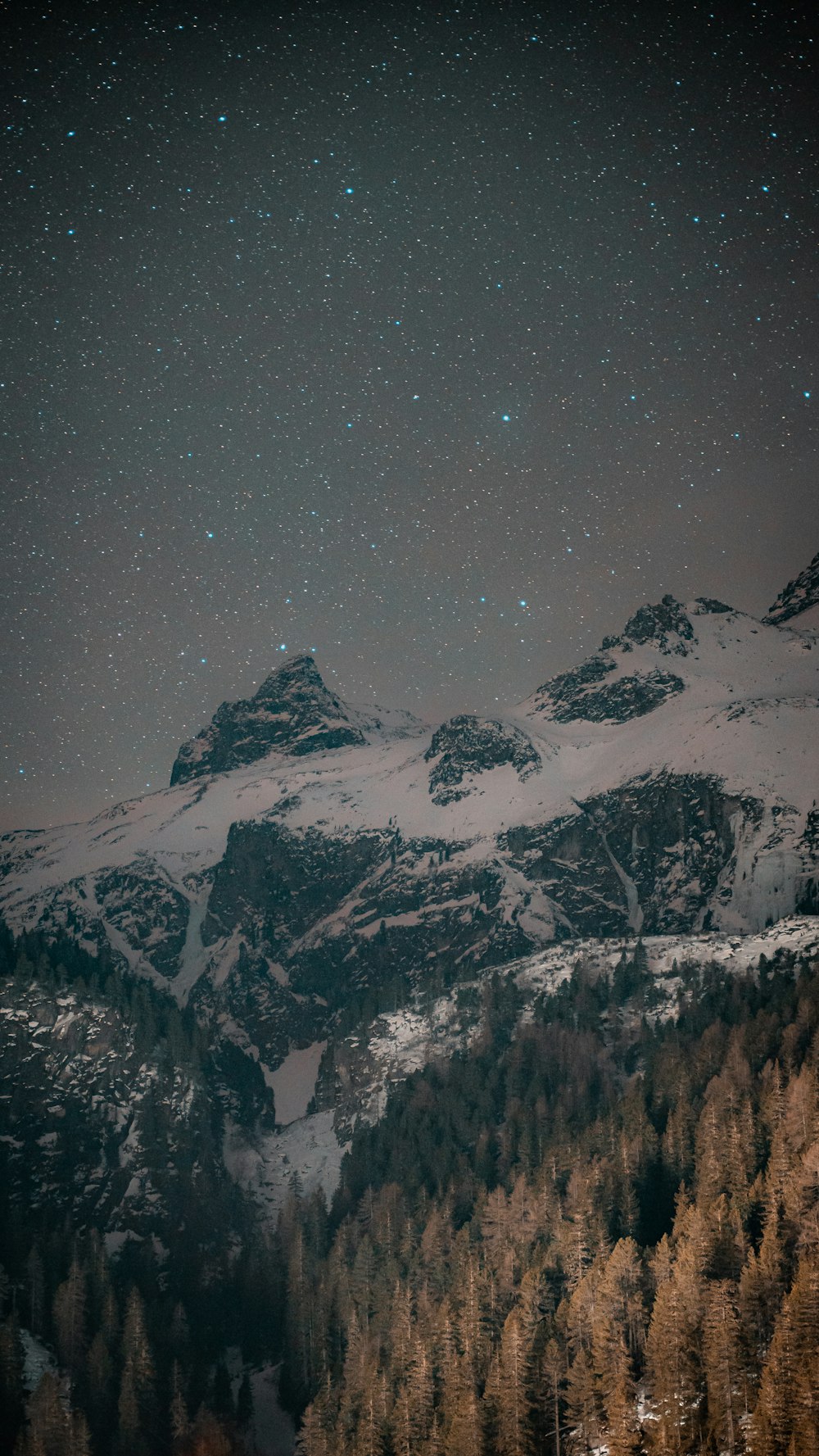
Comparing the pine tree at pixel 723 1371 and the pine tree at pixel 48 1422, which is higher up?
the pine tree at pixel 723 1371

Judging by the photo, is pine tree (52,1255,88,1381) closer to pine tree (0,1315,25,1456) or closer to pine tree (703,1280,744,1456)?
pine tree (0,1315,25,1456)

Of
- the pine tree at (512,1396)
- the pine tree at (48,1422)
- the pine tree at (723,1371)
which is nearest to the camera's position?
the pine tree at (723,1371)

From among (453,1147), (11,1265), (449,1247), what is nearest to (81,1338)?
(11,1265)

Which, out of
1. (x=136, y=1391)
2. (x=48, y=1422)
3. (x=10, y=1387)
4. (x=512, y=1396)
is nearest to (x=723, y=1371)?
(x=512, y=1396)

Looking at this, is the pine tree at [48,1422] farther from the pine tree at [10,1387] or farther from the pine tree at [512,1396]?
the pine tree at [512,1396]

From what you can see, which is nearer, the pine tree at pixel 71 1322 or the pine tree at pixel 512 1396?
the pine tree at pixel 512 1396

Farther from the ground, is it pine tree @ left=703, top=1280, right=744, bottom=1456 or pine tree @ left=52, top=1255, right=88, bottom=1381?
pine tree @ left=703, top=1280, right=744, bottom=1456

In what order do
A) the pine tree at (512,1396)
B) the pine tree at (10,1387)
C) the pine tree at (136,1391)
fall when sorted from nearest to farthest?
1. the pine tree at (512,1396)
2. the pine tree at (10,1387)
3. the pine tree at (136,1391)

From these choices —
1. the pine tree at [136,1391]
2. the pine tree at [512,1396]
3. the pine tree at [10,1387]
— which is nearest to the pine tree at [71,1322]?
the pine tree at [136,1391]

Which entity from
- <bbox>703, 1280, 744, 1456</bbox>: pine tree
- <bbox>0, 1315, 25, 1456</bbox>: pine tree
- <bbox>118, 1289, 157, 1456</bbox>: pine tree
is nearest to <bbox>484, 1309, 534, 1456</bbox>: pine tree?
<bbox>703, 1280, 744, 1456</bbox>: pine tree

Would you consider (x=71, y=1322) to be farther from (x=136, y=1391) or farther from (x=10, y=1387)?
(x=136, y=1391)

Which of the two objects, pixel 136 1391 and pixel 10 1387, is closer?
pixel 10 1387

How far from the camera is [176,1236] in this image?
190 meters

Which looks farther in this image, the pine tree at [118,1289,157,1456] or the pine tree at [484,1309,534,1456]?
the pine tree at [118,1289,157,1456]
